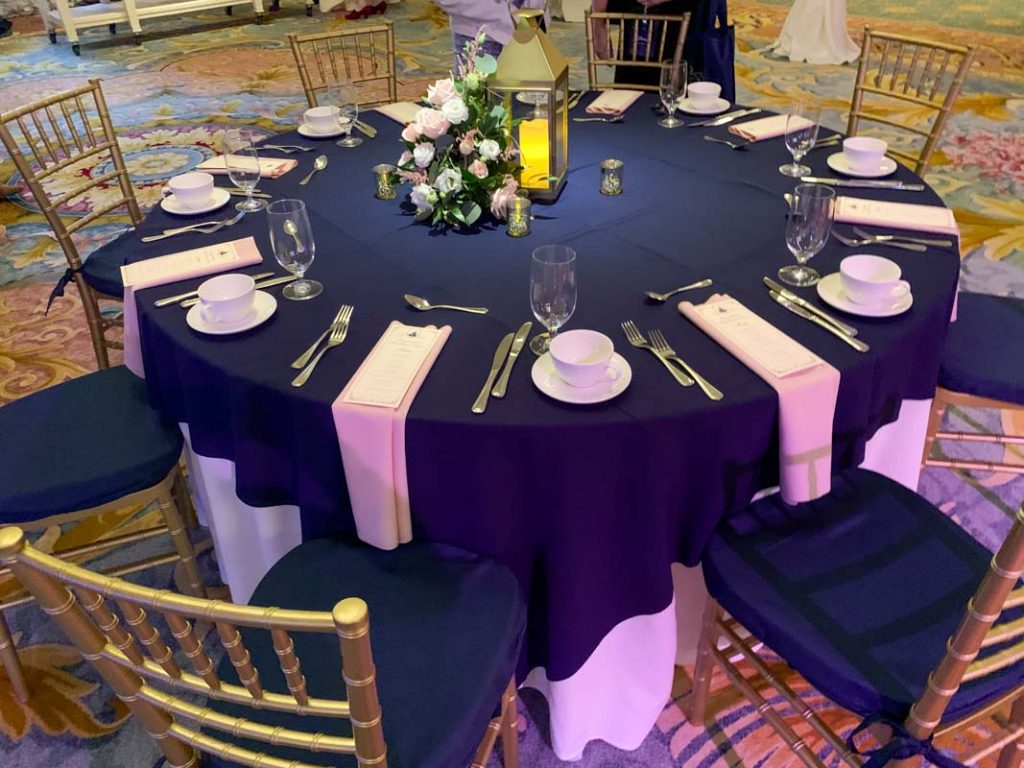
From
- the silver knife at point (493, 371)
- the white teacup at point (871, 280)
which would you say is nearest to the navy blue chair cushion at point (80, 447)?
the silver knife at point (493, 371)

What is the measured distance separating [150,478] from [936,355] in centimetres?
159

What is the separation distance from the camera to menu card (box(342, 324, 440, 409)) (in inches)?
50.4

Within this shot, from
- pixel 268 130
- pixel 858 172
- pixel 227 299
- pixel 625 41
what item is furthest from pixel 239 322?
pixel 268 130

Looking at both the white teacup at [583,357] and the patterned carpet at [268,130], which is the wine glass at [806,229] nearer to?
the white teacup at [583,357]

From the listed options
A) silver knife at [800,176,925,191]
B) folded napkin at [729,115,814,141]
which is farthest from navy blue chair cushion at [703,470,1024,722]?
folded napkin at [729,115,814,141]

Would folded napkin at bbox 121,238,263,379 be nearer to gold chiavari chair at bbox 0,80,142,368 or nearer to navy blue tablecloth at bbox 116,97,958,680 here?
navy blue tablecloth at bbox 116,97,958,680

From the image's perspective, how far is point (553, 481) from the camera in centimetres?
127

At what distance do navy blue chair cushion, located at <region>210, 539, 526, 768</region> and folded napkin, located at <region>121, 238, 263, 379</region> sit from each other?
0.64 metres

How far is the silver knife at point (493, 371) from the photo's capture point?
1262 mm

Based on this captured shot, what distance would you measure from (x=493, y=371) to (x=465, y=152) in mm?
616

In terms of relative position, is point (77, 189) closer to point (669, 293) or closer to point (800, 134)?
point (669, 293)

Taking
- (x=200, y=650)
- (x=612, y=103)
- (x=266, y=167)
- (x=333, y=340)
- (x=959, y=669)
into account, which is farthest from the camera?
(x=612, y=103)

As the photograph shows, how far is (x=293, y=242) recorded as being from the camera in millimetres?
1517

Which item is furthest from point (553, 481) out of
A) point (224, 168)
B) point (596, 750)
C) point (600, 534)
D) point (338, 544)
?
point (224, 168)
